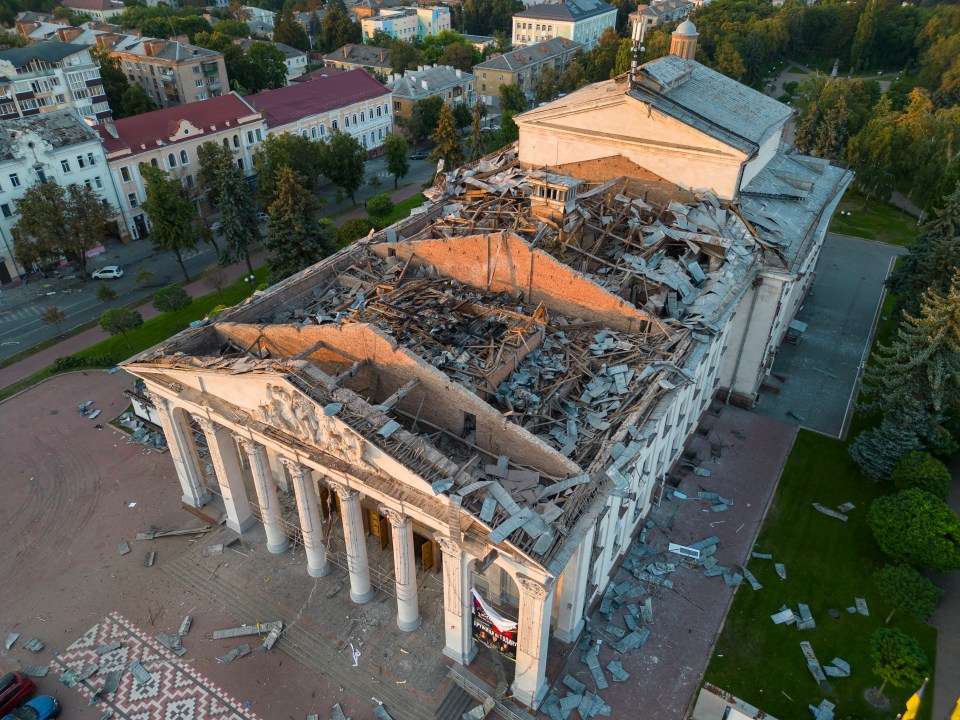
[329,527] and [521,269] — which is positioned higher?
[521,269]

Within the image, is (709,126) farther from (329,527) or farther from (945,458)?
(329,527)

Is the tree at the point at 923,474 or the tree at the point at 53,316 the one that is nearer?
the tree at the point at 923,474

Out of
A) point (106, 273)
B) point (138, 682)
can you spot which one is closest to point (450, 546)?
point (138, 682)

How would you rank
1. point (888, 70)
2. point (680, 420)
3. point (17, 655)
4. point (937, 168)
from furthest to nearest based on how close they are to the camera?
point (888, 70) → point (937, 168) → point (680, 420) → point (17, 655)

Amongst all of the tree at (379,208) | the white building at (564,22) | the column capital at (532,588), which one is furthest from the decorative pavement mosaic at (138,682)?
the white building at (564,22)

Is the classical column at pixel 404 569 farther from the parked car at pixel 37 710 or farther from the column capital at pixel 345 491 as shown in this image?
the parked car at pixel 37 710

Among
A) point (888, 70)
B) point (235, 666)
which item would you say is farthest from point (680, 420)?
point (888, 70)

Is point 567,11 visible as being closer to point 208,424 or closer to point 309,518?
point 208,424
